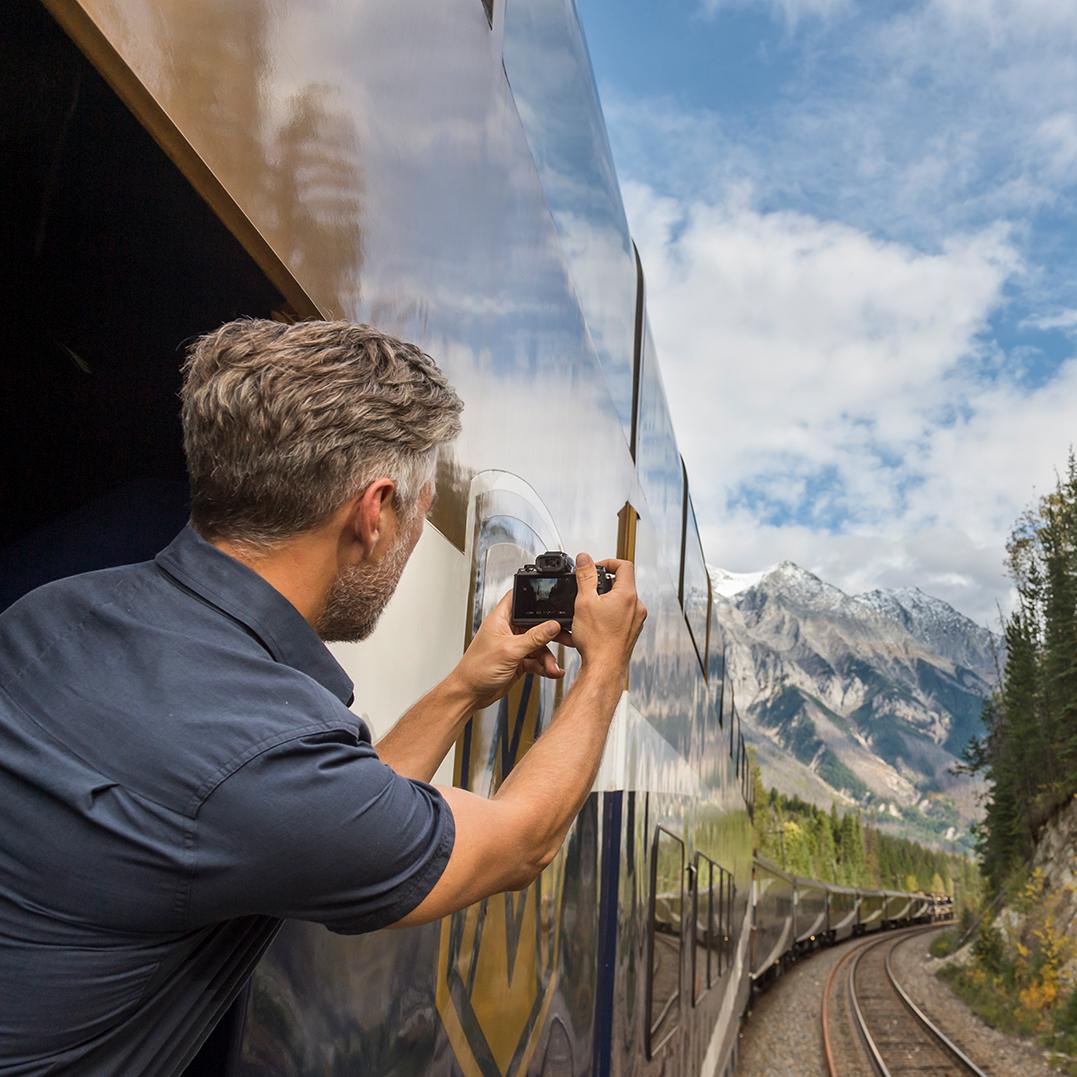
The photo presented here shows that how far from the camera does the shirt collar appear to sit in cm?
110

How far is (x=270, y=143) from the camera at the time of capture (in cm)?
119

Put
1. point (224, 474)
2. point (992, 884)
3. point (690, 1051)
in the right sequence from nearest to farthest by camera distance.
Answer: point (224, 474) → point (690, 1051) → point (992, 884)

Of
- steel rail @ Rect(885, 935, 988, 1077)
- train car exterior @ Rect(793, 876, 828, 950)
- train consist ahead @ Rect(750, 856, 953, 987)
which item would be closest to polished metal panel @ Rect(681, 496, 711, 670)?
train consist ahead @ Rect(750, 856, 953, 987)

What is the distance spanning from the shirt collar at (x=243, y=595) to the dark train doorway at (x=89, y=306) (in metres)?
0.32

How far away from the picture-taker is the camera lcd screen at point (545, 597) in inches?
66.6

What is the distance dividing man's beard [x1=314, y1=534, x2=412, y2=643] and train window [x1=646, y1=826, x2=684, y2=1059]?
356cm

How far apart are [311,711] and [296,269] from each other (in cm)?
56

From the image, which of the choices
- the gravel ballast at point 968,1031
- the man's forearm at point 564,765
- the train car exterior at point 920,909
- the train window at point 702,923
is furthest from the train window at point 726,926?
the train car exterior at point 920,909

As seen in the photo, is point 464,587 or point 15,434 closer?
point 15,434

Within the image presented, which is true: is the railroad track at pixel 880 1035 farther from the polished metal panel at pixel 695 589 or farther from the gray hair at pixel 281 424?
the gray hair at pixel 281 424

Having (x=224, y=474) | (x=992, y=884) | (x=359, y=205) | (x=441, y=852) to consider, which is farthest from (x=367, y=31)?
(x=992, y=884)

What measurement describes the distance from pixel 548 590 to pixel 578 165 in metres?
1.79

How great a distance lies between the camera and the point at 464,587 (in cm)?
197

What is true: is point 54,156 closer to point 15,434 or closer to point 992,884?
point 15,434
